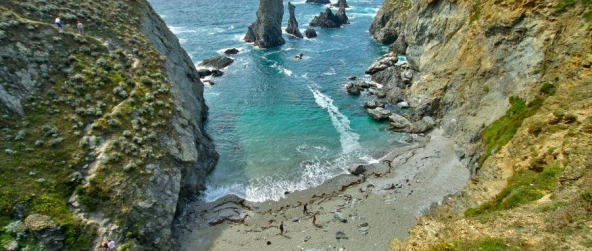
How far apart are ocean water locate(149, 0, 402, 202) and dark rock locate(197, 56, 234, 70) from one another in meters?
2.54

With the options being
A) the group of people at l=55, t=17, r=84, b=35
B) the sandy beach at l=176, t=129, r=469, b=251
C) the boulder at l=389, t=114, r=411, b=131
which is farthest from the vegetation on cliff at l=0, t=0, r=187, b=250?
the boulder at l=389, t=114, r=411, b=131

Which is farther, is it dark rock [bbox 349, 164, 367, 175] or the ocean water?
the ocean water

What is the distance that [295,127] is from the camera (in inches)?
2351

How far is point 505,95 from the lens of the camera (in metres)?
46.2

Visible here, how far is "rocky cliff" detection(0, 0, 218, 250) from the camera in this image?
3108 cm

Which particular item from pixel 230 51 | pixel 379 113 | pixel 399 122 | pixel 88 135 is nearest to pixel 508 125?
pixel 399 122

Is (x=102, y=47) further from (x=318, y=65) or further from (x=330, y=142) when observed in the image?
(x=318, y=65)

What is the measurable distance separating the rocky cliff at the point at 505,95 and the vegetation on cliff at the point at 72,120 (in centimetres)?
2682

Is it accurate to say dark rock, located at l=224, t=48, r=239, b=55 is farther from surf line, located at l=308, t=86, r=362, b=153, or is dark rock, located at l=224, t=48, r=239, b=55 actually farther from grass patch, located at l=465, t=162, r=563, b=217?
grass patch, located at l=465, t=162, r=563, b=217

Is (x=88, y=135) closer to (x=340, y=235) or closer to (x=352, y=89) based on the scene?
(x=340, y=235)

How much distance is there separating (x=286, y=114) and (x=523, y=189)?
4239cm

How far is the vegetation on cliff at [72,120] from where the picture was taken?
3088 centimetres

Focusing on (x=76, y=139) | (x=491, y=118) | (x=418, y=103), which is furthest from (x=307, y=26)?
(x=76, y=139)

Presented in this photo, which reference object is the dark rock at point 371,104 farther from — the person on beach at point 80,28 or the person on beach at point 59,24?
the person on beach at point 59,24
